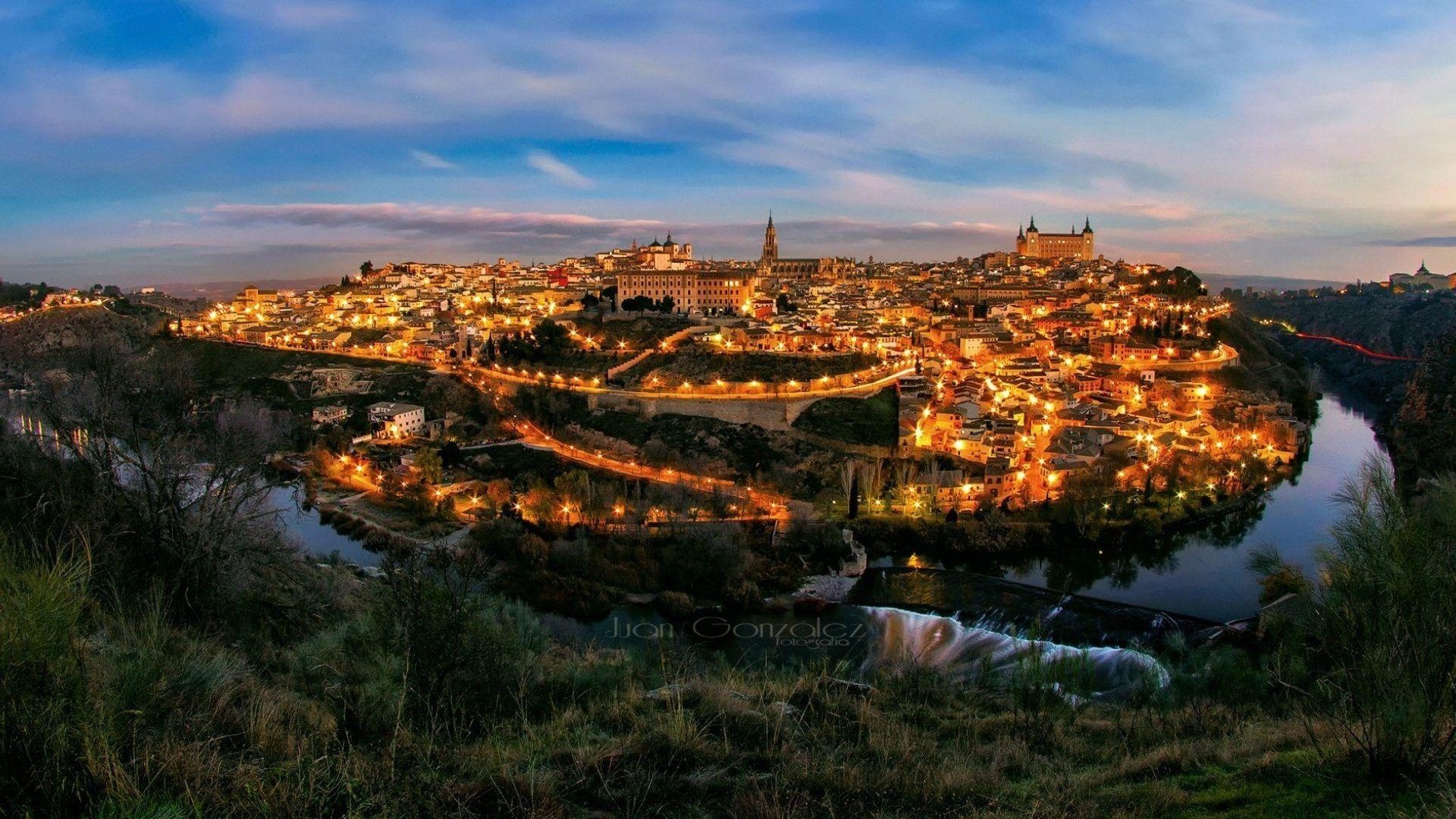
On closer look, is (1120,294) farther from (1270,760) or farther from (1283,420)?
(1270,760)

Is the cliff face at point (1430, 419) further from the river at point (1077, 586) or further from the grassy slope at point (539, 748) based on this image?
the grassy slope at point (539, 748)

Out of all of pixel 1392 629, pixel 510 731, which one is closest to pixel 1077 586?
pixel 1392 629

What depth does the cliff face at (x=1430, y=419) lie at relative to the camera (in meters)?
18.5

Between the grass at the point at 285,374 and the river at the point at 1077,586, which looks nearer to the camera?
the river at the point at 1077,586

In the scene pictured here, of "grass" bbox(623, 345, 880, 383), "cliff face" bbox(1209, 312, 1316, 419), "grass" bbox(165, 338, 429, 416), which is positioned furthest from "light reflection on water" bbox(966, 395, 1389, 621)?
"grass" bbox(165, 338, 429, 416)

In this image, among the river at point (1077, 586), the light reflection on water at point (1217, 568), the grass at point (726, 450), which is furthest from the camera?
the grass at point (726, 450)

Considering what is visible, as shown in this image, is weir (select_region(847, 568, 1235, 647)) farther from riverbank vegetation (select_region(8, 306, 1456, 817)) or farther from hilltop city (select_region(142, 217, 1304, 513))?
riverbank vegetation (select_region(8, 306, 1456, 817))

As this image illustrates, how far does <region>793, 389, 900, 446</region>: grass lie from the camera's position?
19016 millimetres

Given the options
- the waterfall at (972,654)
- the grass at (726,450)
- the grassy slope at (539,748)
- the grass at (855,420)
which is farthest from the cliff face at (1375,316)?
the grassy slope at (539,748)

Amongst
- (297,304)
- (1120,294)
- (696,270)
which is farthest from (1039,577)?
(297,304)

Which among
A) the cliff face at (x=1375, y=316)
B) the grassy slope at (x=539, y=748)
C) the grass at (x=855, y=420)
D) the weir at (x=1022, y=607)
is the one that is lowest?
the weir at (x=1022, y=607)

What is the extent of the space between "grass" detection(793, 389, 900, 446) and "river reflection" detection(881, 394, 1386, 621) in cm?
548

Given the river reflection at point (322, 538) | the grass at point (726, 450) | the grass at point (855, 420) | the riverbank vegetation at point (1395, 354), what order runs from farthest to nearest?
the riverbank vegetation at point (1395, 354) < the grass at point (855, 420) < the grass at point (726, 450) < the river reflection at point (322, 538)

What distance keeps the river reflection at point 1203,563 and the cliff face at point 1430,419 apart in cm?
217
